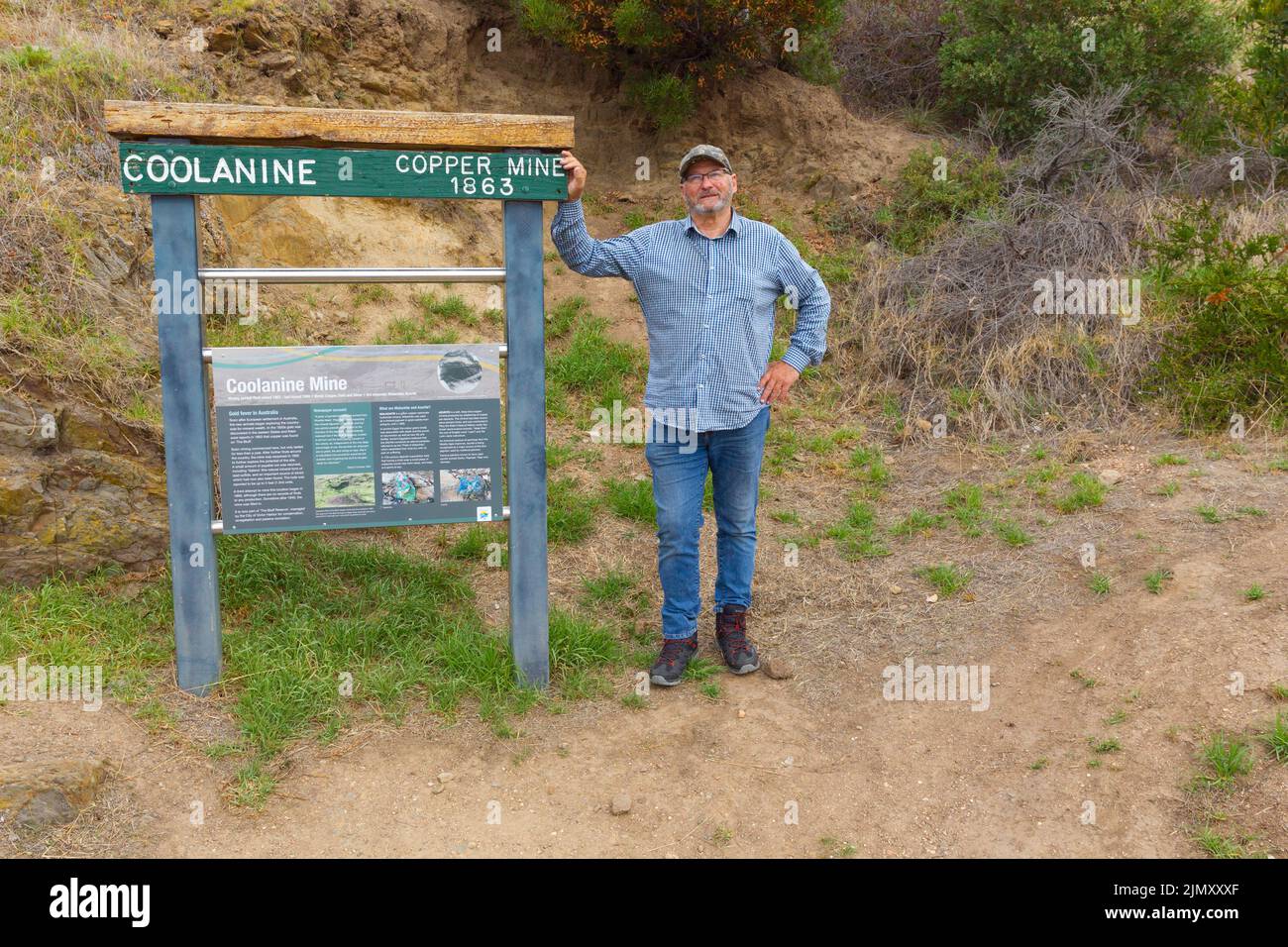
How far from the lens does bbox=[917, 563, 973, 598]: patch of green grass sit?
5.29 meters

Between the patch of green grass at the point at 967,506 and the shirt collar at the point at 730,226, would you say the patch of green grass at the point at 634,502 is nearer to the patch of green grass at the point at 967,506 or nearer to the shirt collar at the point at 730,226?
the patch of green grass at the point at 967,506

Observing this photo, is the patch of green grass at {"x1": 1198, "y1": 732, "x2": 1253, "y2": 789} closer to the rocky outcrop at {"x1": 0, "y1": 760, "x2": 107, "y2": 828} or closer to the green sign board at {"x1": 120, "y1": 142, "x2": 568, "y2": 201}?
the green sign board at {"x1": 120, "y1": 142, "x2": 568, "y2": 201}

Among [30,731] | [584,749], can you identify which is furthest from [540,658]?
[30,731]

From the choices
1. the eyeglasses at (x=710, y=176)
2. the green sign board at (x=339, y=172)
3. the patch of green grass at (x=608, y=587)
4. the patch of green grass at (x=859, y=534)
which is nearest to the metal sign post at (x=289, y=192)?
the green sign board at (x=339, y=172)

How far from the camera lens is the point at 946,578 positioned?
5340mm

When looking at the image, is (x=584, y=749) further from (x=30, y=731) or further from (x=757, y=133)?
(x=757, y=133)

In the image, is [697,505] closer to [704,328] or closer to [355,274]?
[704,328]

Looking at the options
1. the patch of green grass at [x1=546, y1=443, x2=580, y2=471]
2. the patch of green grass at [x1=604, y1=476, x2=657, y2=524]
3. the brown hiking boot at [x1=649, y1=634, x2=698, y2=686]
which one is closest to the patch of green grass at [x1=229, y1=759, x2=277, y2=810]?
the brown hiking boot at [x1=649, y1=634, x2=698, y2=686]

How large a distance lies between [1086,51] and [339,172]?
25.3 feet

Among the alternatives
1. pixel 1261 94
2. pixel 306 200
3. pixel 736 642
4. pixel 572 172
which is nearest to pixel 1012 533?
pixel 736 642

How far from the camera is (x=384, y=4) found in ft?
29.1

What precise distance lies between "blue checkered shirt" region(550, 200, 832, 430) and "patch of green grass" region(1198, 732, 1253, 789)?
2056 millimetres

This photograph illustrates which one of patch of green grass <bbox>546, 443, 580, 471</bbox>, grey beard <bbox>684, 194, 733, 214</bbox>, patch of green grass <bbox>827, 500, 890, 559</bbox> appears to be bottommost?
patch of green grass <bbox>827, 500, 890, 559</bbox>

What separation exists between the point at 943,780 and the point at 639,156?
23.9 feet
